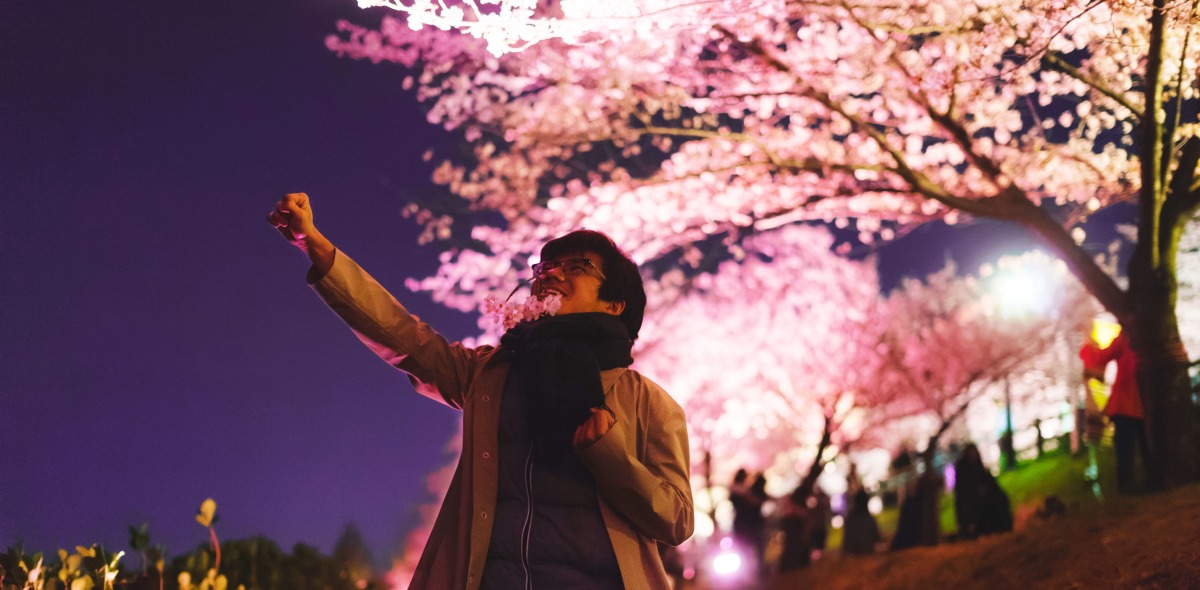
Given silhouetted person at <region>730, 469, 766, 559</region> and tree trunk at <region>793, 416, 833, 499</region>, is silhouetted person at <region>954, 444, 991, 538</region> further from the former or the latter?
Result: tree trunk at <region>793, 416, 833, 499</region>

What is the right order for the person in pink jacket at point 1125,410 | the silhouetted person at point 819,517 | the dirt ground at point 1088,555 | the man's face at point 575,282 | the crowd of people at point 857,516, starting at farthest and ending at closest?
the silhouetted person at point 819,517, the crowd of people at point 857,516, the person in pink jacket at point 1125,410, the dirt ground at point 1088,555, the man's face at point 575,282

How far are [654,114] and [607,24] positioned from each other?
165 inches

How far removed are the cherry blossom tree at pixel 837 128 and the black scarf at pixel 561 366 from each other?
8.60 ft

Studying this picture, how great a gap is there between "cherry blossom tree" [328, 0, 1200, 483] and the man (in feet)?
8.81

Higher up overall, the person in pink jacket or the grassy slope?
the person in pink jacket

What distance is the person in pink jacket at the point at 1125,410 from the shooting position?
7.17 meters

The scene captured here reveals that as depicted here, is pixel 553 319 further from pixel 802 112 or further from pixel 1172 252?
pixel 802 112

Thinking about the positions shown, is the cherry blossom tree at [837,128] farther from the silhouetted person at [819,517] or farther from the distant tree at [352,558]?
the silhouetted person at [819,517]

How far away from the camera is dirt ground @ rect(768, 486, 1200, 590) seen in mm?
5336

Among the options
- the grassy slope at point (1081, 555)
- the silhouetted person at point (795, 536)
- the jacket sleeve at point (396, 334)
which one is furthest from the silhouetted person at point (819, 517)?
the jacket sleeve at point (396, 334)

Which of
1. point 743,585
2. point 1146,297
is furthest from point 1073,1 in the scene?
point 743,585

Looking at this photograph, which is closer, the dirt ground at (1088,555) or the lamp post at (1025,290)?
the dirt ground at (1088,555)

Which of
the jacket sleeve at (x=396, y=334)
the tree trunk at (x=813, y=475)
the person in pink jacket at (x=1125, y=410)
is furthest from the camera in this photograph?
the tree trunk at (x=813, y=475)

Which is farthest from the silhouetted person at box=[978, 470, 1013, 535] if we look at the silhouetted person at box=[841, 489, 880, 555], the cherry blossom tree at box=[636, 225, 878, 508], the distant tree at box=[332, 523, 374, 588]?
the cherry blossom tree at box=[636, 225, 878, 508]
